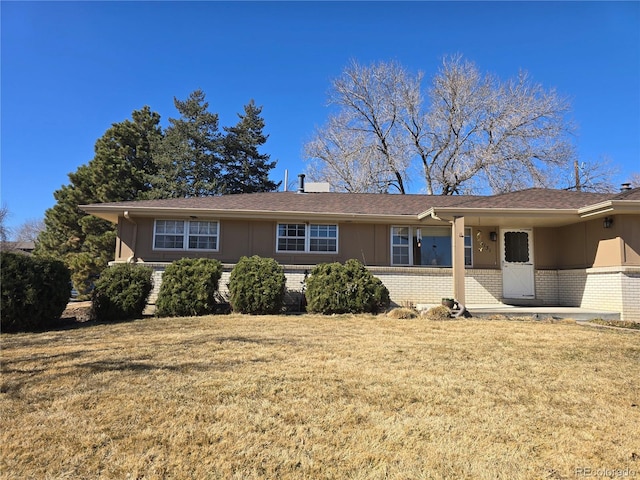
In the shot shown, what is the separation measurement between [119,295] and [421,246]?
28.9 feet

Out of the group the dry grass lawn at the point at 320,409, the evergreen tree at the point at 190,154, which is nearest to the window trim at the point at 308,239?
the dry grass lawn at the point at 320,409

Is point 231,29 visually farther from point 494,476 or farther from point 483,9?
point 494,476

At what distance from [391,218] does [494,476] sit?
10141 mm

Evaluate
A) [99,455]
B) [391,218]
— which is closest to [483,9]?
[391,218]

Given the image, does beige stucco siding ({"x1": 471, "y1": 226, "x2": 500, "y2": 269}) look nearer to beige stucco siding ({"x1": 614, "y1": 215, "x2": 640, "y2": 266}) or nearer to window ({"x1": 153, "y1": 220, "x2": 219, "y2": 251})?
beige stucco siding ({"x1": 614, "y1": 215, "x2": 640, "y2": 266})

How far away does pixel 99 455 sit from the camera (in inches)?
109

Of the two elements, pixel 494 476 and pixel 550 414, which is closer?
pixel 494 476

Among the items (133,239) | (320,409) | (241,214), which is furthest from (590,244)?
(133,239)

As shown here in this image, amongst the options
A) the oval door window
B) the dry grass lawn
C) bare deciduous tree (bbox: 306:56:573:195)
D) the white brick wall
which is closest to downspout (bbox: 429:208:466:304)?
the white brick wall

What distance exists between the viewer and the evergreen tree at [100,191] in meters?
21.6

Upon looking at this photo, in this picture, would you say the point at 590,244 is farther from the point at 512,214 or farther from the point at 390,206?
the point at 390,206

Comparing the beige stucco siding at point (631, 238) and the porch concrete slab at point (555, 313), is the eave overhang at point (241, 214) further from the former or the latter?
the beige stucco siding at point (631, 238)

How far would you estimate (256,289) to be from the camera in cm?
1011

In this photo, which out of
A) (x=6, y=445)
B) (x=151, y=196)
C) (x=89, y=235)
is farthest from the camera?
(x=151, y=196)
